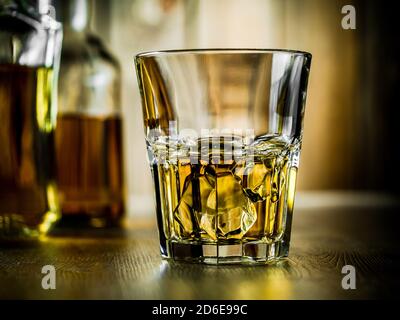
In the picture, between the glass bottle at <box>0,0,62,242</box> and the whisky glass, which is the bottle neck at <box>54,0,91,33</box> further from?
the whisky glass

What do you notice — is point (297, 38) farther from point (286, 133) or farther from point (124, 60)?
point (286, 133)

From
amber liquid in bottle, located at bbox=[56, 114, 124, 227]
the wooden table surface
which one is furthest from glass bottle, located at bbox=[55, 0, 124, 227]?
the wooden table surface

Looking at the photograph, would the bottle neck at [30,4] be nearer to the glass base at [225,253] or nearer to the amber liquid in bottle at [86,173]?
the amber liquid in bottle at [86,173]

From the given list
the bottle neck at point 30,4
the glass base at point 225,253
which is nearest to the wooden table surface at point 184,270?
the glass base at point 225,253

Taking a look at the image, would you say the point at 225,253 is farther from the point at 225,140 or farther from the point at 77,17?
the point at 77,17

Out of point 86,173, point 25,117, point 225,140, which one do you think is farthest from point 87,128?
point 225,140
